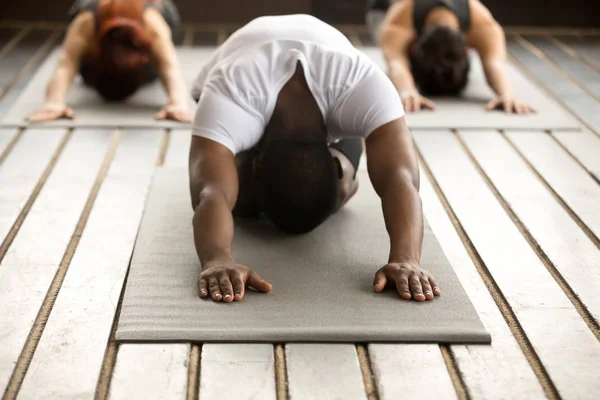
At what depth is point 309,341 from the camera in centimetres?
194

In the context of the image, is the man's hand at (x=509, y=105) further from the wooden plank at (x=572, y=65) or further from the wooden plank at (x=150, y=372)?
the wooden plank at (x=150, y=372)

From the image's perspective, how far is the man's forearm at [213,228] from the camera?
7.07 ft

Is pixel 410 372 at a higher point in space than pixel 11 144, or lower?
higher

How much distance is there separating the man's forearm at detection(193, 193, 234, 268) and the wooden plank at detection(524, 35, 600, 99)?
240 centimetres

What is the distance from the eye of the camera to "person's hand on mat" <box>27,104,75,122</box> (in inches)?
139

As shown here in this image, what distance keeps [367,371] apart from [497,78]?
246cm

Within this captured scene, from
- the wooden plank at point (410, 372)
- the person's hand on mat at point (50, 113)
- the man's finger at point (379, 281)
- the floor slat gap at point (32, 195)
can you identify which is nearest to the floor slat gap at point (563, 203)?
the man's finger at point (379, 281)

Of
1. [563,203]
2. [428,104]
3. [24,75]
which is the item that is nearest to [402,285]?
[563,203]

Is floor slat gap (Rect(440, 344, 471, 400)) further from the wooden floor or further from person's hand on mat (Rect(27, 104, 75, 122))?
person's hand on mat (Rect(27, 104, 75, 122))

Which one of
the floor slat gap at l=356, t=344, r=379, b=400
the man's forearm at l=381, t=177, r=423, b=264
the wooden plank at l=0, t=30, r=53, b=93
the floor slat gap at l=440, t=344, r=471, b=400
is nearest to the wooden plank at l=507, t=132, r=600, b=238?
the man's forearm at l=381, t=177, r=423, b=264

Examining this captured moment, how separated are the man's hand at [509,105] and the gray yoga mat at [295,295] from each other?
1.37 metres

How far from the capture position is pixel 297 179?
2.27m

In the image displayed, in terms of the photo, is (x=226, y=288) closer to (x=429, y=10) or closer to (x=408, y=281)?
(x=408, y=281)

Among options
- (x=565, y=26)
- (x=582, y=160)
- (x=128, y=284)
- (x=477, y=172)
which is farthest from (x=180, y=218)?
(x=565, y=26)
